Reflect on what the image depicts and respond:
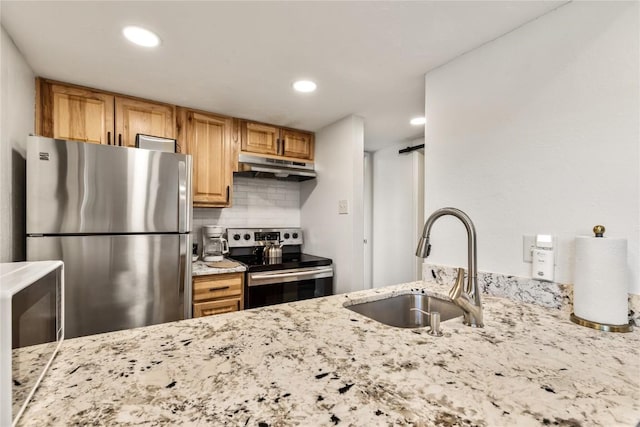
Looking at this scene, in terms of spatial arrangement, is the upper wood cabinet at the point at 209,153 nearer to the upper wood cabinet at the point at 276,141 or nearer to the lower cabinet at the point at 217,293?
the upper wood cabinet at the point at 276,141

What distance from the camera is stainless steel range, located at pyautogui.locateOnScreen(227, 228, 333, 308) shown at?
224 centimetres

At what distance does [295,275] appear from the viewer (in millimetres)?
2381

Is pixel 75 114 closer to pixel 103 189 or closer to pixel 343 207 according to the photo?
pixel 103 189

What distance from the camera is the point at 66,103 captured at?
1898 mm

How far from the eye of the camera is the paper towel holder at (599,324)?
2.93 feet

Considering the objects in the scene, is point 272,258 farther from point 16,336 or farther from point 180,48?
point 16,336

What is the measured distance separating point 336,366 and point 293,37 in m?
1.43

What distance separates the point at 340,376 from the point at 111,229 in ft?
5.25

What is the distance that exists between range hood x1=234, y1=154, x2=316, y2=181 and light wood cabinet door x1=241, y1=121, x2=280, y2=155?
0.16 meters

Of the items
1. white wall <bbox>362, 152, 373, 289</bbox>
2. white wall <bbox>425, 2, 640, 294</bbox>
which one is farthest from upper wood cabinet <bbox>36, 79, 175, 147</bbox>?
white wall <bbox>362, 152, 373, 289</bbox>

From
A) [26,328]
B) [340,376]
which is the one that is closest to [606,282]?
[340,376]

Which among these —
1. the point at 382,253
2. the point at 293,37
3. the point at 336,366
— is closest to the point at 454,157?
the point at 293,37

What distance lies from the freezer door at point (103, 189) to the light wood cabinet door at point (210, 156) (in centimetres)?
55

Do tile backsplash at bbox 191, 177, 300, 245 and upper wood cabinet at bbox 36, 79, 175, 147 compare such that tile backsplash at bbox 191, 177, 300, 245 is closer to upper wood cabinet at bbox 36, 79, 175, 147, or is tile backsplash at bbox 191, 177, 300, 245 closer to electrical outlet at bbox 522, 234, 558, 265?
upper wood cabinet at bbox 36, 79, 175, 147
